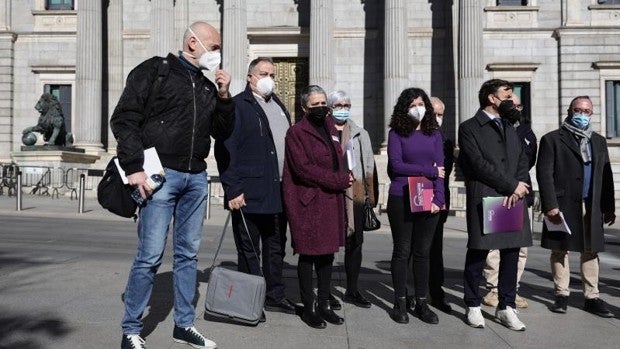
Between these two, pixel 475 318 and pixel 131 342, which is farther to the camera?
pixel 475 318

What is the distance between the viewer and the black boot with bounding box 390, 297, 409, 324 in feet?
17.6

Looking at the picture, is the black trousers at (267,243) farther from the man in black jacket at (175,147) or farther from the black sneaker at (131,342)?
the black sneaker at (131,342)

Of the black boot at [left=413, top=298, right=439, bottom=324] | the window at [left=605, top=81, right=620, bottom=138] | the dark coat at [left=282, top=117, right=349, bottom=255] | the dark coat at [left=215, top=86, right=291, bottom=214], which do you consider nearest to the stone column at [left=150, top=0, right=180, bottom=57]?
the window at [left=605, top=81, right=620, bottom=138]

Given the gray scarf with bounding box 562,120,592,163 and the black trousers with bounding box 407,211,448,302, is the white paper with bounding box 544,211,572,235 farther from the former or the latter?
the black trousers with bounding box 407,211,448,302

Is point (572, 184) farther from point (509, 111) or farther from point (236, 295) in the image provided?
point (236, 295)

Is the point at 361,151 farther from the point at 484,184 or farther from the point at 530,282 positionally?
the point at 530,282

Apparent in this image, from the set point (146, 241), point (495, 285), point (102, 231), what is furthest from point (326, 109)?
point (102, 231)

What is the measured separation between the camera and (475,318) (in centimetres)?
530

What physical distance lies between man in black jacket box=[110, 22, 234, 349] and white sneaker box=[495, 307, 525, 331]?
8.68 ft

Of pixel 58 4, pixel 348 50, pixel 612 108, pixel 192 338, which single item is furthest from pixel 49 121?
pixel 612 108

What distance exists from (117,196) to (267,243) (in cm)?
215

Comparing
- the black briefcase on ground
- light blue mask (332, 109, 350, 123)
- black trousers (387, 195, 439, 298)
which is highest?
light blue mask (332, 109, 350, 123)

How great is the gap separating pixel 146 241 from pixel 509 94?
358 centimetres

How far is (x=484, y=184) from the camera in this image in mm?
5461
